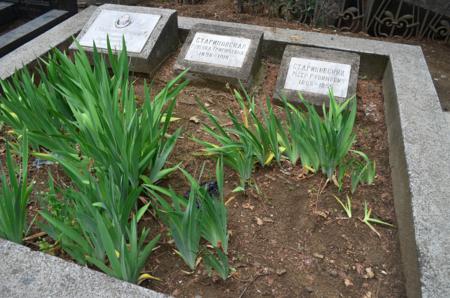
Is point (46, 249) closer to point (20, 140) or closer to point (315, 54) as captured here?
point (20, 140)

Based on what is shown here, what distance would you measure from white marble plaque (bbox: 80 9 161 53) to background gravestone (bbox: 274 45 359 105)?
906 millimetres

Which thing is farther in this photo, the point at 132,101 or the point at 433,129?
the point at 433,129

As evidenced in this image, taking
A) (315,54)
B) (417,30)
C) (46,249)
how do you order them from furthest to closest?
(417,30), (315,54), (46,249)

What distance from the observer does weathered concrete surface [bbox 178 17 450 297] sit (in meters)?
1.49

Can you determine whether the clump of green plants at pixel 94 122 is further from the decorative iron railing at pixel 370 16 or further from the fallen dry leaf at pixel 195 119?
the decorative iron railing at pixel 370 16

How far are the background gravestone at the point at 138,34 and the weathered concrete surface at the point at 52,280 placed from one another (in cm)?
161

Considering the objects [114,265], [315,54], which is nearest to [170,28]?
[315,54]

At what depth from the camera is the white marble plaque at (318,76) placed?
254 centimetres

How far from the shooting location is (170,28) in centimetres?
297

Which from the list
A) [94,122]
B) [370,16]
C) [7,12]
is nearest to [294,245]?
[94,122]

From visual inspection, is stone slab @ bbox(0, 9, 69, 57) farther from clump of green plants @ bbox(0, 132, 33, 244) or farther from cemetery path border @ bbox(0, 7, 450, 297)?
clump of green plants @ bbox(0, 132, 33, 244)

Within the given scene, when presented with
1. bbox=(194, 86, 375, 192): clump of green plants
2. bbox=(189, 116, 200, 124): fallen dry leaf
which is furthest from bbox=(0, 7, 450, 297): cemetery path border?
bbox=(189, 116, 200, 124): fallen dry leaf

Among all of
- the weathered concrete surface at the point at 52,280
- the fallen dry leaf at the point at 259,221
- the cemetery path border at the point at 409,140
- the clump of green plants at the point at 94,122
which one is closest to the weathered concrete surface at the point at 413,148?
the cemetery path border at the point at 409,140

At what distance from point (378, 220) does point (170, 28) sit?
1871 millimetres
